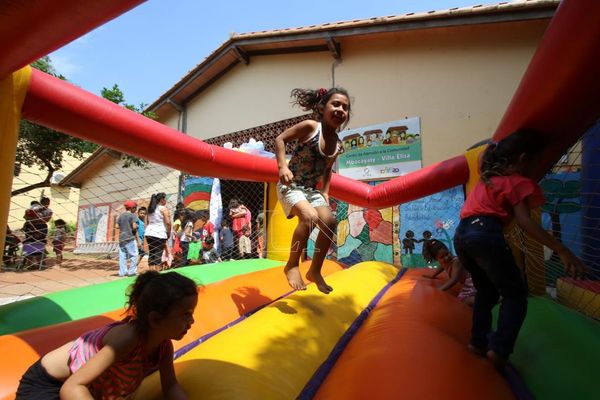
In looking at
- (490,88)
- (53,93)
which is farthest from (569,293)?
(490,88)

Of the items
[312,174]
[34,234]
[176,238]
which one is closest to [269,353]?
[312,174]

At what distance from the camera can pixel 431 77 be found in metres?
6.73

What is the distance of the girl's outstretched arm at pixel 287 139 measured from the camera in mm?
2223

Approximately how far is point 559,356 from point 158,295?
1.57 meters

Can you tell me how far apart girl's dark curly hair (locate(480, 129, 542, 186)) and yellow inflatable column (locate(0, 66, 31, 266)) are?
216cm

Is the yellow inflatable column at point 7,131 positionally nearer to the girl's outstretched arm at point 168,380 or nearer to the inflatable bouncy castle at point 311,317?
the inflatable bouncy castle at point 311,317

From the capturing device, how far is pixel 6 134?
1493 mm

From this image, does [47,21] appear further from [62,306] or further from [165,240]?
[165,240]

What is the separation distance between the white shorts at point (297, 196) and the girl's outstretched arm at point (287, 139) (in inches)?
3.9

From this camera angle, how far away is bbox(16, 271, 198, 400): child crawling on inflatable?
46.7 inches

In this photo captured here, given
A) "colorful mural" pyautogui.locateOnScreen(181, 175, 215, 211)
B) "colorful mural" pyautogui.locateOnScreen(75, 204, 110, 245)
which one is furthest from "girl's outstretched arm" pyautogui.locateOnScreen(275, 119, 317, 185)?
"colorful mural" pyautogui.locateOnScreen(75, 204, 110, 245)

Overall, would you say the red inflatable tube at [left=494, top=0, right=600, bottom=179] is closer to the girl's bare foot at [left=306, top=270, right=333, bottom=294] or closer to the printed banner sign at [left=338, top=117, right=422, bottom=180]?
the girl's bare foot at [left=306, top=270, right=333, bottom=294]

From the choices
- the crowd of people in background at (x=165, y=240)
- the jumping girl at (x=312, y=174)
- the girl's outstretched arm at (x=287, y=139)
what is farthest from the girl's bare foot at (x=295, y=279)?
the crowd of people in background at (x=165, y=240)

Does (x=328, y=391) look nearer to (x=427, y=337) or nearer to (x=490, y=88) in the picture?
(x=427, y=337)
